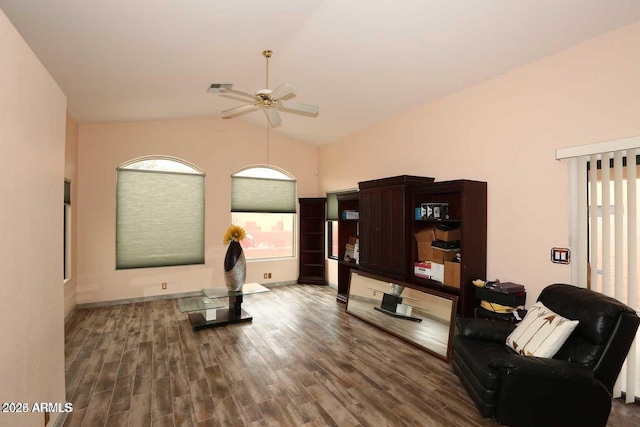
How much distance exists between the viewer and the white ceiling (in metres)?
2.39

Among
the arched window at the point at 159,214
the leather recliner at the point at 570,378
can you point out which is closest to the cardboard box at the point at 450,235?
the leather recliner at the point at 570,378

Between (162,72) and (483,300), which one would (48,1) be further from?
(483,300)

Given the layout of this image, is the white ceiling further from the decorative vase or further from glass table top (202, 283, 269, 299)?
glass table top (202, 283, 269, 299)

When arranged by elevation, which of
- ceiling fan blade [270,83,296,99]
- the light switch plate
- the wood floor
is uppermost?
ceiling fan blade [270,83,296,99]

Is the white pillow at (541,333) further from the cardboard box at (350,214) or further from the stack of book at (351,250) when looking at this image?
the cardboard box at (350,214)

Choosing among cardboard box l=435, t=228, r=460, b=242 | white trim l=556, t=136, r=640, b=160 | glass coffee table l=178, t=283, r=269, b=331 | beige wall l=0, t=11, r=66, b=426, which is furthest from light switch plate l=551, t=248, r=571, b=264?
beige wall l=0, t=11, r=66, b=426

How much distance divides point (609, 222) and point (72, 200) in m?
6.62

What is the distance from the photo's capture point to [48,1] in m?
2.08

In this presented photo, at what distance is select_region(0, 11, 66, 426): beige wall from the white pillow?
3.18 m

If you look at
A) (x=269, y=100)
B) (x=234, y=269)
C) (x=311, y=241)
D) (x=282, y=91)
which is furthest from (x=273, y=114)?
(x=311, y=241)

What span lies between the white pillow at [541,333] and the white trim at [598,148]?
1.38m

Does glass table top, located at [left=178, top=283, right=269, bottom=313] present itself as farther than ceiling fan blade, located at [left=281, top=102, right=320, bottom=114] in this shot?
Yes

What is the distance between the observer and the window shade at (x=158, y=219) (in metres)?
5.25

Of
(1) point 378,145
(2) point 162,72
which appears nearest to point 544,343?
(1) point 378,145
